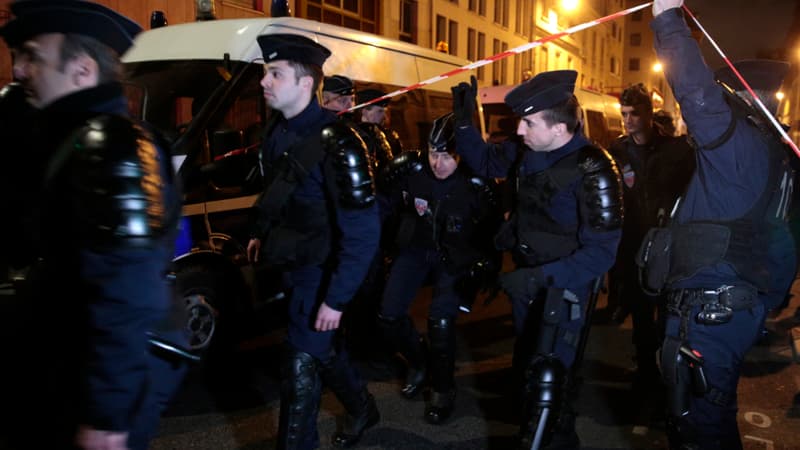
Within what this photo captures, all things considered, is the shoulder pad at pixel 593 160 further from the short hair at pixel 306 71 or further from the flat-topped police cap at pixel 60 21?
the flat-topped police cap at pixel 60 21

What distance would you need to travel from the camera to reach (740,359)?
8.13 ft

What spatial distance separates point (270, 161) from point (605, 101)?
16241mm

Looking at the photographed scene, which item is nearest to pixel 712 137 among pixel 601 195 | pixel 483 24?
pixel 601 195

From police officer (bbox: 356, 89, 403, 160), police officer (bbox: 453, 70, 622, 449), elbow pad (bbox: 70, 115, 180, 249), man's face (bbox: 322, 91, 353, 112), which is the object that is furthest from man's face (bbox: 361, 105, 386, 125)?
elbow pad (bbox: 70, 115, 180, 249)

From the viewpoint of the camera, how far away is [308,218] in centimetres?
268

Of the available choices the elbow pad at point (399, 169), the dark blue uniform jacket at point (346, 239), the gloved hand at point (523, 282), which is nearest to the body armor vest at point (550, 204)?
the gloved hand at point (523, 282)

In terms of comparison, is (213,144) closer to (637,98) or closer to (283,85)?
(283,85)

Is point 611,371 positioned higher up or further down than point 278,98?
further down

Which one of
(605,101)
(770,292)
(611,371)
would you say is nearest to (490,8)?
(605,101)

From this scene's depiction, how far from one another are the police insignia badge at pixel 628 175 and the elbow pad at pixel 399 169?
1.83m

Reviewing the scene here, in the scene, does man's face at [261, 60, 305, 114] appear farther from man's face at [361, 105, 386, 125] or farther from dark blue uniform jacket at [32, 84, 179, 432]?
man's face at [361, 105, 386, 125]

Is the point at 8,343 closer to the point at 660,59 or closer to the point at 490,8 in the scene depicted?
the point at 660,59

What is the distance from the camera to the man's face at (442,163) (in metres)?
3.90

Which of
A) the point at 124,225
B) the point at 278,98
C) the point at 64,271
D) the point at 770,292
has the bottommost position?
the point at 770,292
